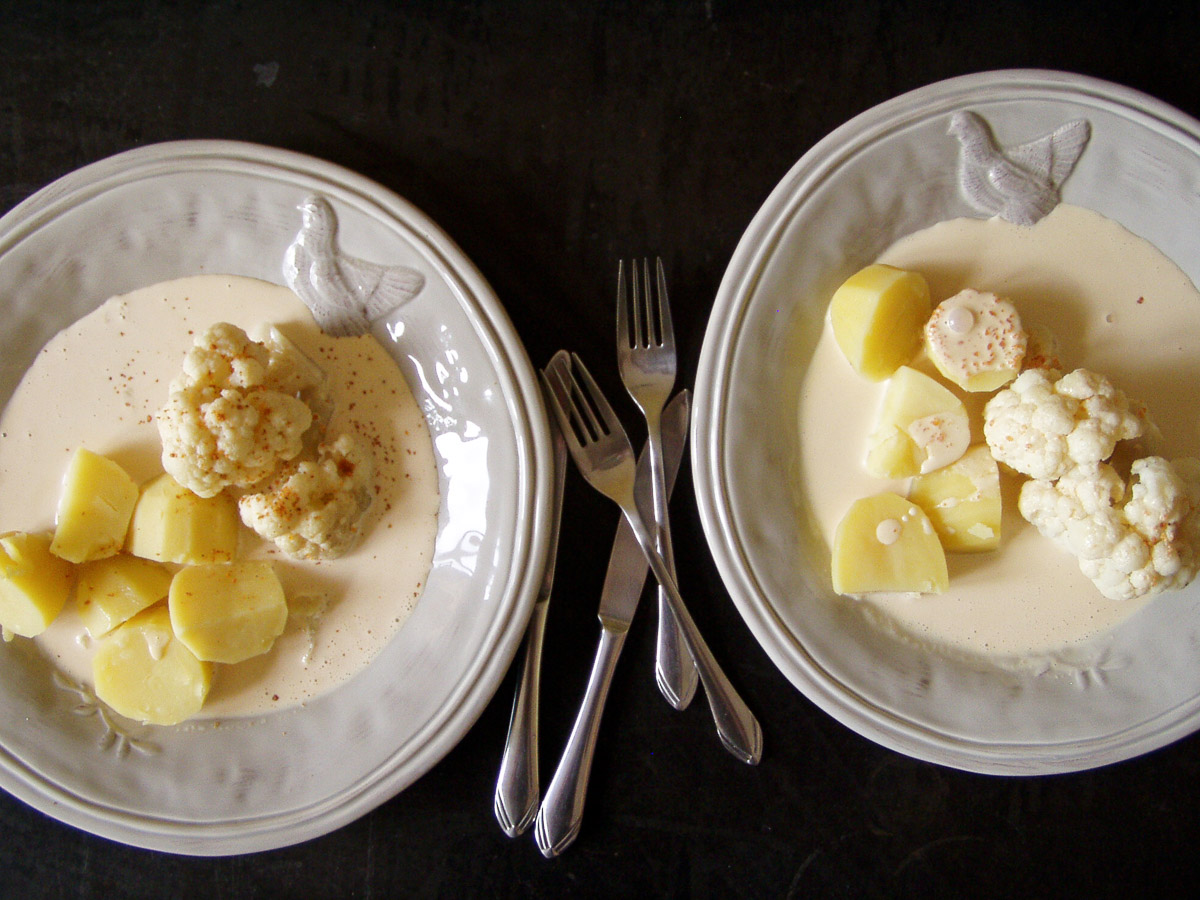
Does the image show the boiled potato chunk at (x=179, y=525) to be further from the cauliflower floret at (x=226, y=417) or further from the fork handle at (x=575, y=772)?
the fork handle at (x=575, y=772)

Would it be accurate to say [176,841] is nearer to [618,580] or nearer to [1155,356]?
[618,580]

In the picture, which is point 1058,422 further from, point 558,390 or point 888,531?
point 558,390

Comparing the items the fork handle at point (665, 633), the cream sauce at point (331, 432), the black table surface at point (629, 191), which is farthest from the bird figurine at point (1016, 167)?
the cream sauce at point (331, 432)

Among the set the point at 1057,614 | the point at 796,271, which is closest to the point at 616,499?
the point at 796,271

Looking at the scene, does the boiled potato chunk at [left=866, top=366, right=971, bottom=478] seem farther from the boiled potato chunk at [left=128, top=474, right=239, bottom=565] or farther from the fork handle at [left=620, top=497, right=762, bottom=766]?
the boiled potato chunk at [left=128, top=474, right=239, bottom=565]

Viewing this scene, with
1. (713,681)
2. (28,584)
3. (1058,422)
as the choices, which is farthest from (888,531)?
(28,584)

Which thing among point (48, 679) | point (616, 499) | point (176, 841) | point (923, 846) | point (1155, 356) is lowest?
point (176, 841)
